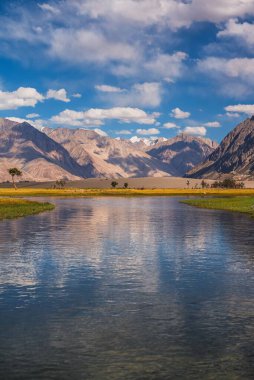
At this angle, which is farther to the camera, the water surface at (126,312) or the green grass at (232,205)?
the green grass at (232,205)

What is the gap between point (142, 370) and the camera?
1834cm

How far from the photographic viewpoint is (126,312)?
26203 millimetres

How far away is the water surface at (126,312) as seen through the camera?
1891 centimetres

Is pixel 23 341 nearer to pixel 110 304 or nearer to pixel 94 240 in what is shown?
pixel 110 304

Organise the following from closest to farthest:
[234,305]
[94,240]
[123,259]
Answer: [234,305] → [123,259] → [94,240]

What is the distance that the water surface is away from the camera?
1891 centimetres

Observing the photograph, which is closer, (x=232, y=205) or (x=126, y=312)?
(x=126, y=312)

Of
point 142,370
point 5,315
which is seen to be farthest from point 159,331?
point 5,315

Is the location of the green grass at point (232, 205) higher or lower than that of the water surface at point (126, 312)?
higher

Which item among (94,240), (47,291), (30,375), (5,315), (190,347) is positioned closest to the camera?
(30,375)

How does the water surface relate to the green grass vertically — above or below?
below

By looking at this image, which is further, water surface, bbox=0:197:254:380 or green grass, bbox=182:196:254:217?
green grass, bbox=182:196:254:217

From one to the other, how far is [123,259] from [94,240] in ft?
48.2

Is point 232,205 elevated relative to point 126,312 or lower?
elevated
